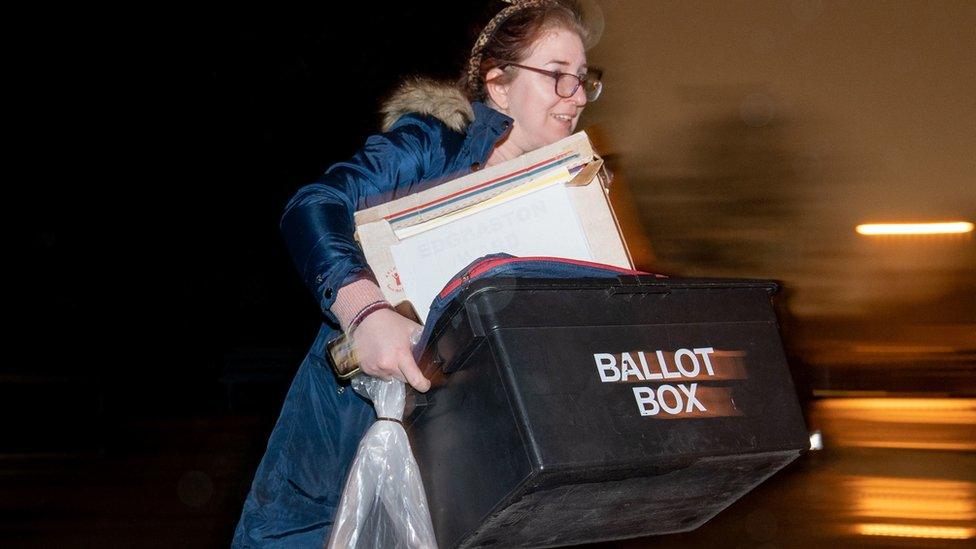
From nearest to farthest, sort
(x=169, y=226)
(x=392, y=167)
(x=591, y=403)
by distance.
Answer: (x=591, y=403) < (x=392, y=167) < (x=169, y=226)

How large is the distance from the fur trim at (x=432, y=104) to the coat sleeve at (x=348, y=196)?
3 centimetres

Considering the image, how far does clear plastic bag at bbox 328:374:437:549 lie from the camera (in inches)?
53.8

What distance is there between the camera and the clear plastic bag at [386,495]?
137 centimetres

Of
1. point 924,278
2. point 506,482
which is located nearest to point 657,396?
point 506,482

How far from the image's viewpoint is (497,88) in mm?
1766

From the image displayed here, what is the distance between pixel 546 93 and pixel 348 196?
0.42 metres

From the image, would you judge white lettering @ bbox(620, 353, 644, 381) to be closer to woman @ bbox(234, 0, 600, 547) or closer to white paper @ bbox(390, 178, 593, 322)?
white paper @ bbox(390, 178, 593, 322)

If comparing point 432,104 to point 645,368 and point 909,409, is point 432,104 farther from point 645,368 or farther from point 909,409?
point 909,409

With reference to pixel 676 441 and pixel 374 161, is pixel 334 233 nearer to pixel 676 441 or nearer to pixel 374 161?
pixel 374 161

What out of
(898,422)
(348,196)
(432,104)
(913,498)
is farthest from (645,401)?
(898,422)

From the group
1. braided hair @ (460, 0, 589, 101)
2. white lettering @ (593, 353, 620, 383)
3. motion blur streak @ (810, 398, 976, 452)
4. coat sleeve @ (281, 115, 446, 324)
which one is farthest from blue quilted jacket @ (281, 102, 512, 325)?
motion blur streak @ (810, 398, 976, 452)

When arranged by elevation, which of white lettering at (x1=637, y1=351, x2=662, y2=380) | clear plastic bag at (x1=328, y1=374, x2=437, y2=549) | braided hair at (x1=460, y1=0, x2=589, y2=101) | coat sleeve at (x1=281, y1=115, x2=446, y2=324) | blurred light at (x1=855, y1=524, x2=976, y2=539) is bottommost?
blurred light at (x1=855, y1=524, x2=976, y2=539)

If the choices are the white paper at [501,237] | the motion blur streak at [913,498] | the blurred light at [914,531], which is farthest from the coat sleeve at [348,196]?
the motion blur streak at [913,498]

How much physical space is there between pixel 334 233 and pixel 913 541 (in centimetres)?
362
